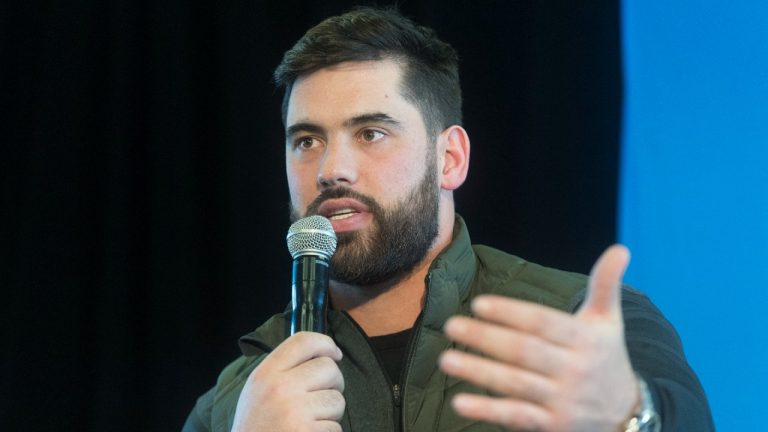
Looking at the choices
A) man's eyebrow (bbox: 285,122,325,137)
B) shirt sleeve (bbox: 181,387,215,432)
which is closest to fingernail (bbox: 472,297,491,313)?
man's eyebrow (bbox: 285,122,325,137)

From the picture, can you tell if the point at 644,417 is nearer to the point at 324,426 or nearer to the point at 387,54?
the point at 324,426

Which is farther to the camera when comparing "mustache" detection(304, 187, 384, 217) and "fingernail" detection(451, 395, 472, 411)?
"mustache" detection(304, 187, 384, 217)

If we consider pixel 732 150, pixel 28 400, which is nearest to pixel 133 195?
pixel 28 400

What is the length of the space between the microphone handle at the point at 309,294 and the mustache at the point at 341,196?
0.33 metres

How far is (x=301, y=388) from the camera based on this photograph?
117 centimetres

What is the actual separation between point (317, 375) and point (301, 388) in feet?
0.09

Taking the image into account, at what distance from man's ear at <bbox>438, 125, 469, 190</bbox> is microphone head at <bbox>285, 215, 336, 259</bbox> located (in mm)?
529

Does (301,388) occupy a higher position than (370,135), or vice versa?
(370,135)

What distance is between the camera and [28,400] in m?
2.26

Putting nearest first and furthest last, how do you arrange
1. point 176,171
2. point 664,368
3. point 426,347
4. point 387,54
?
point 664,368 < point 426,347 < point 387,54 < point 176,171

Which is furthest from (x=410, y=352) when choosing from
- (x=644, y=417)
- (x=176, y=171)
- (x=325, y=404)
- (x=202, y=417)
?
(x=176, y=171)

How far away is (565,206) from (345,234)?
27.7 inches

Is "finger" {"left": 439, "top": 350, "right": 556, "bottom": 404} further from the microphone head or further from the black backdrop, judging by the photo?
the black backdrop

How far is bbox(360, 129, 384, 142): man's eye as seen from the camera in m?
1.74
